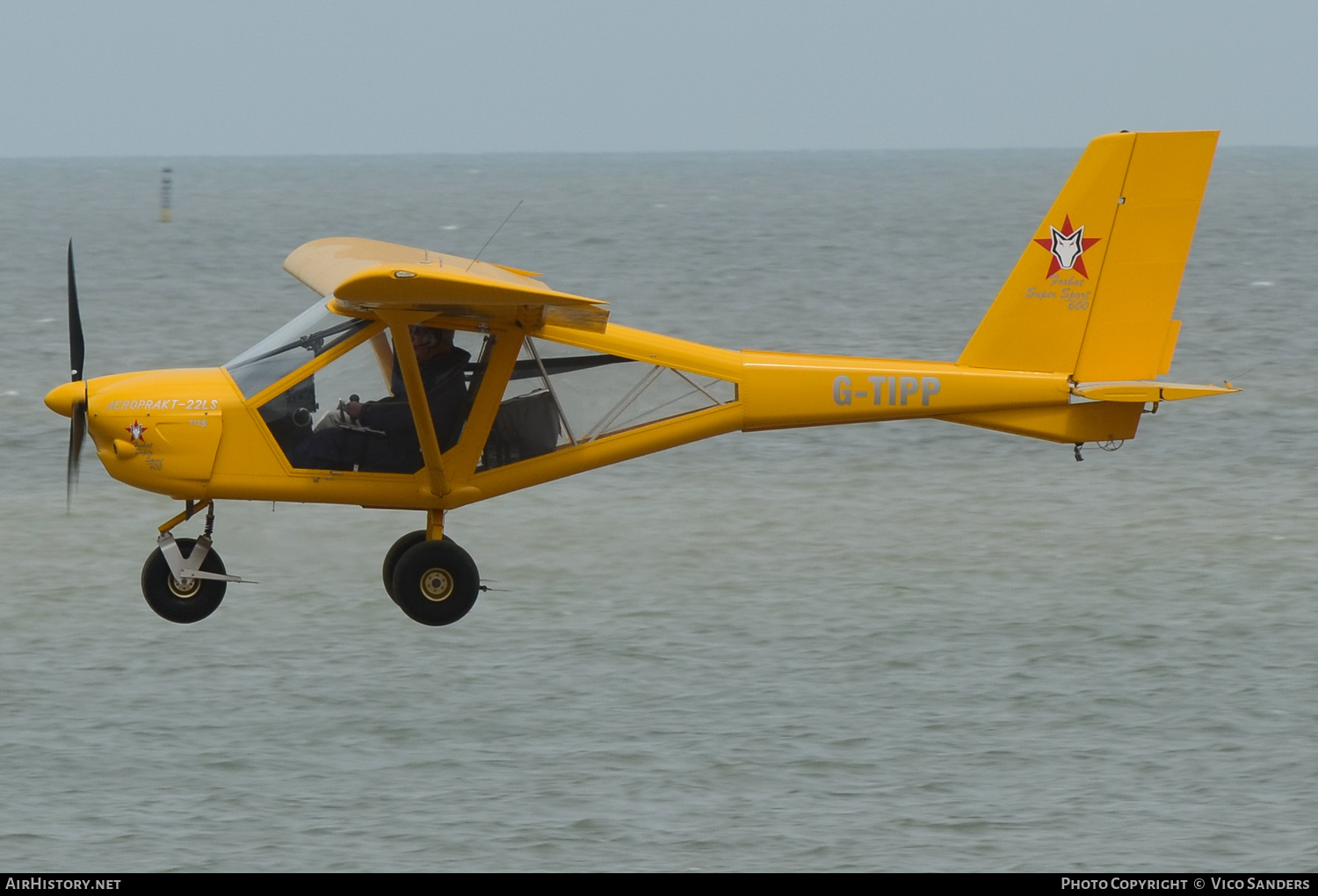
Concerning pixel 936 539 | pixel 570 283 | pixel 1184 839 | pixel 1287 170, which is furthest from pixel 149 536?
pixel 1287 170

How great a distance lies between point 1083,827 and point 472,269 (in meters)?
7.66

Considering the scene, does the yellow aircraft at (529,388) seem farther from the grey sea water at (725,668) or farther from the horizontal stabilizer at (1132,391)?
the grey sea water at (725,668)

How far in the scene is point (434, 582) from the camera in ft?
43.3

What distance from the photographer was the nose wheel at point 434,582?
13156 millimetres

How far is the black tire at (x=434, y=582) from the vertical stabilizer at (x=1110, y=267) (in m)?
4.16

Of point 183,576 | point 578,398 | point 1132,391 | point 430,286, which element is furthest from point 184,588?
point 1132,391

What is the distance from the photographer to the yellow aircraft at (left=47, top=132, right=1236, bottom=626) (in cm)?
1256

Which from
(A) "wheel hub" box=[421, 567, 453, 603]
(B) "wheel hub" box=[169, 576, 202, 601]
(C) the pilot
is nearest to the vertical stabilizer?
(C) the pilot

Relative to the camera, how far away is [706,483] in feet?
96.2

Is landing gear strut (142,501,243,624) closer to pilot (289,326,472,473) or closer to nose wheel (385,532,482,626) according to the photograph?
pilot (289,326,472,473)

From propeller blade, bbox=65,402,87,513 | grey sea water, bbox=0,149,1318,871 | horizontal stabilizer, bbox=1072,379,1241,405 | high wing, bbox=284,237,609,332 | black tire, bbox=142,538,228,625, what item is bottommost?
grey sea water, bbox=0,149,1318,871

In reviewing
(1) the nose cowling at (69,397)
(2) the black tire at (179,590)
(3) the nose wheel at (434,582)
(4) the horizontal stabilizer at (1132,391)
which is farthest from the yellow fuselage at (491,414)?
(2) the black tire at (179,590)

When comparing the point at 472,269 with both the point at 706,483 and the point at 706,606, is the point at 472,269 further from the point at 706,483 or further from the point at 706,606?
the point at 706,483

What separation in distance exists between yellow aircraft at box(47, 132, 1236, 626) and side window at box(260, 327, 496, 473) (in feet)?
0.05
